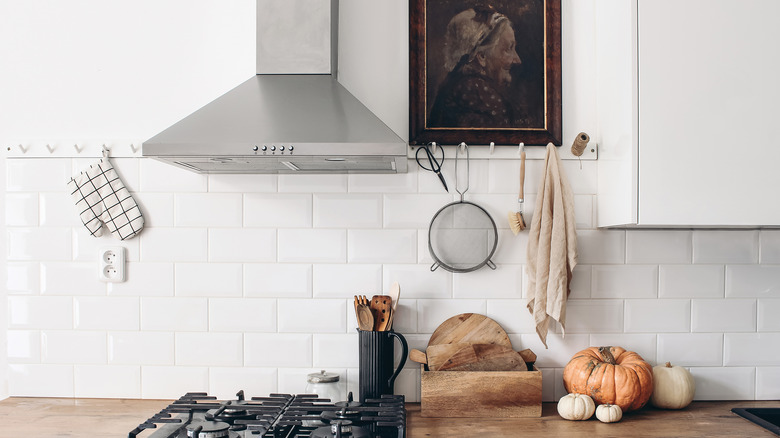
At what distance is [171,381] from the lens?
176 centimetres

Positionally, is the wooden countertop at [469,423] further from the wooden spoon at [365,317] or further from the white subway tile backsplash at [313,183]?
the white subway tile backsplash at [313,183]

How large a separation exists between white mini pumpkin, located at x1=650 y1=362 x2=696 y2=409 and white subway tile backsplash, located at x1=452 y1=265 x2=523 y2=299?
461mm

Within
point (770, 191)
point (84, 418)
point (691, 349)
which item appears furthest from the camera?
point (691, 349)

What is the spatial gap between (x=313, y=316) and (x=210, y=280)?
0.34 metres

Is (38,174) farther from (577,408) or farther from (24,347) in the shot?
(577,408)

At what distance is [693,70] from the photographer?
1.44 m

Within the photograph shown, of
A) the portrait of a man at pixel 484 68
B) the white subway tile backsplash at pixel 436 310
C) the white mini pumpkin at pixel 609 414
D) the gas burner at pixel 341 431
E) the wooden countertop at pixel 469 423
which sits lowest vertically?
the wooden countertop at pixel 469 423

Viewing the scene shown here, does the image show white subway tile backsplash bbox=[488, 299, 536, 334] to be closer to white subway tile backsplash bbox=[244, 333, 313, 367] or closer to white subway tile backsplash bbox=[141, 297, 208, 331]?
white subway tile backsplash bbox=[244, 333, 313, 367]

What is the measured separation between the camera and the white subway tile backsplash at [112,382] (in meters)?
1.76

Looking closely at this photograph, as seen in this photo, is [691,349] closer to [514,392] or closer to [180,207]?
[514,392]

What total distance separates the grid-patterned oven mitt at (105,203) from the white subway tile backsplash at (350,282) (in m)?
Result: 0.61

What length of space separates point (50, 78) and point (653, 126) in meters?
1.82

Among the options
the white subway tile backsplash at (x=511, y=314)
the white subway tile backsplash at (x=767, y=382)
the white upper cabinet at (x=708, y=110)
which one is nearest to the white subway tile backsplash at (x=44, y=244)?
the white subway tile backsplash at (x=511, y=314)

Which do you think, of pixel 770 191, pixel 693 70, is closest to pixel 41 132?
pixel 693 70
